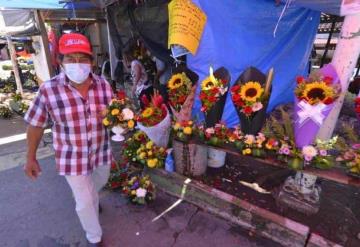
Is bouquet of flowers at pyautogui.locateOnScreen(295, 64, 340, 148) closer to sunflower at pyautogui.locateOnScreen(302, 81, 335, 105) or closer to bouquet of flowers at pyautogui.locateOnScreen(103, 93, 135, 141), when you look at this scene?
sunflower at pyautogui.locateOnScreen(302, 81, 335, 105)

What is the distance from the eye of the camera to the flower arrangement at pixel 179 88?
331cm

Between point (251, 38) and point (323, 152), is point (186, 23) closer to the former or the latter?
point (251, 38)

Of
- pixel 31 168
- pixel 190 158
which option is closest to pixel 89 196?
pixel 31 168

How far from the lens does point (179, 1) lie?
409 centimetres

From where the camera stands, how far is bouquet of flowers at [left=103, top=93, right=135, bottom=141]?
2311mm

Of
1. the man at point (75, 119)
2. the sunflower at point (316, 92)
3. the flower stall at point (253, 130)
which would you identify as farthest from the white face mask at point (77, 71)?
the sunflower at point (316, 92)

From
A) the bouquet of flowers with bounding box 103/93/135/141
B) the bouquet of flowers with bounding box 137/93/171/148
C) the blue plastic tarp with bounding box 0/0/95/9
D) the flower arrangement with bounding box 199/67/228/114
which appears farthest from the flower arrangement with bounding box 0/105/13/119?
the flower arrangement with bounding box 199/67/228/114

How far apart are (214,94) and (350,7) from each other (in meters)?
1.60

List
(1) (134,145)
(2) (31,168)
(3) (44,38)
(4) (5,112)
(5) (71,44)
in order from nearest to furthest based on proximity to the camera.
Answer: (5) (71,44) → (2) (31,168) → (1) (134,145) → (3) (44,38) → (4) (5,112)

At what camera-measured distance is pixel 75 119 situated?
2.20m

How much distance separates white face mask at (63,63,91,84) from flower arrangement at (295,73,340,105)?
205 cm

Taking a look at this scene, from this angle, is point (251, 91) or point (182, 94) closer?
point (251, 91)

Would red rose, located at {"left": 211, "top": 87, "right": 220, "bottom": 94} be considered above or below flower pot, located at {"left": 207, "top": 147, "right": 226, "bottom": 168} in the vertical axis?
above

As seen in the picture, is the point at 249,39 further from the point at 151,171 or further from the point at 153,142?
the point at 151,171
